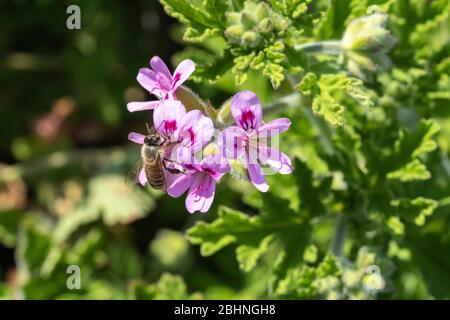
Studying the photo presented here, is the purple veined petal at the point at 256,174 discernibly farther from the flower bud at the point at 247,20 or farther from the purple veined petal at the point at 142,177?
the flower bud at the point at 247,20

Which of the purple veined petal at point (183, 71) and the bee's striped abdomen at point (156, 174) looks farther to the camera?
the bee's striped abdomen at point (156, 174)

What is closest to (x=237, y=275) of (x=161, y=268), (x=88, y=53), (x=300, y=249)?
(x=161, y=268)

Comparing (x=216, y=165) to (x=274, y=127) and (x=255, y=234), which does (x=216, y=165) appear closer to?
(x=274, y=127)

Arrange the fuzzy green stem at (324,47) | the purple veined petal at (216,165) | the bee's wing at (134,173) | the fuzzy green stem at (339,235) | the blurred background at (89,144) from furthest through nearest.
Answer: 1. the blurred background at (89,144)
2. the fuzzy green stem at (339,235)
3. the fuzzy green stem at (324,47)
4. the bee's wing at (134,173)
5. the purple veined petal at (216,165)

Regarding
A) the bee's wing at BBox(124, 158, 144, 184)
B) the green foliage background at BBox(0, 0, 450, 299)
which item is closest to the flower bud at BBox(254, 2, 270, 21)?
the green foliage background at BBox(0, 0, 450, 299)

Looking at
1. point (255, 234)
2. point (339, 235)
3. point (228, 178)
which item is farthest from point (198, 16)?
point (228, 178)

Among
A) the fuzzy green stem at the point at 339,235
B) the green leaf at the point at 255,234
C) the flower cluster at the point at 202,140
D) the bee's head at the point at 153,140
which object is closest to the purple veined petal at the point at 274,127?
the flower cluster at the point at 202,140

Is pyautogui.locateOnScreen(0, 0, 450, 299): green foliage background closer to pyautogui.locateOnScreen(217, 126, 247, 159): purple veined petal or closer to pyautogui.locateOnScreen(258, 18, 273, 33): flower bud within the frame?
pyautogui.locateOnScreen(258, 18, 273, 33): flower bud
